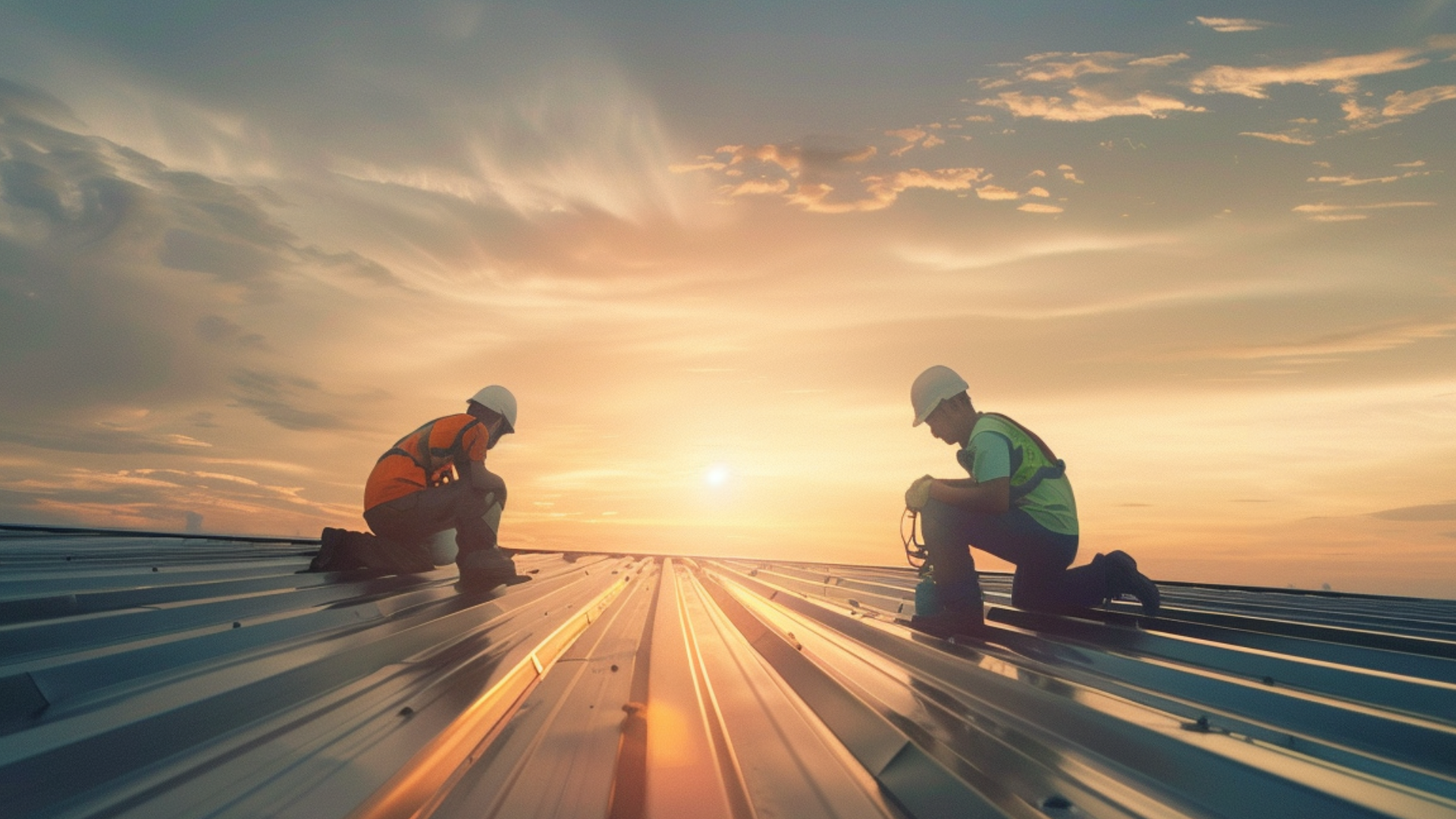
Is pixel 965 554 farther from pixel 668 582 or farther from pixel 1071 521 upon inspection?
pixel 668 582

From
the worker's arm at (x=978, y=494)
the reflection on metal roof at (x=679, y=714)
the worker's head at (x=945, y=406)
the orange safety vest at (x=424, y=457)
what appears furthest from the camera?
the orange safety vest at (x=424, y=457)

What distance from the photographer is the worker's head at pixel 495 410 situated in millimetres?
7047

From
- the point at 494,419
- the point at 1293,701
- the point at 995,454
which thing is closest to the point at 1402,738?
the point at 1293,701

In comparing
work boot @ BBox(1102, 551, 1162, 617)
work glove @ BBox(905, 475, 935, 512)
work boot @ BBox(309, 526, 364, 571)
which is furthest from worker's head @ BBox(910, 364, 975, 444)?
work boot @ BBox(309, 526, 364, 571)

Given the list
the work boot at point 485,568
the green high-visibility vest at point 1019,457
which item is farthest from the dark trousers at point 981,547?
the work boot at point 485,568

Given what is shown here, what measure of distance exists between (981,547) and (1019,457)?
23.7 inches

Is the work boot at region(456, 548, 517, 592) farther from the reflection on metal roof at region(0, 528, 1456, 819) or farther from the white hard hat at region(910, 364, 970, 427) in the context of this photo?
the white hard hat at region(910, 364, 970, 427)

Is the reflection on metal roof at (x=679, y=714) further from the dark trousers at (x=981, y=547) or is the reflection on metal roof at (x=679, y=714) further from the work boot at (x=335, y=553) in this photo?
the work boot at (x=335, y=553)

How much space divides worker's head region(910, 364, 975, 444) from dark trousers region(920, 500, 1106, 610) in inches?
21.6

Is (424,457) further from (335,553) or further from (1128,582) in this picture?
(1128,582)

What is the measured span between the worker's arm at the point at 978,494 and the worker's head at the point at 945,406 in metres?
0.46

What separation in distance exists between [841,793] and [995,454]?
2951 mm

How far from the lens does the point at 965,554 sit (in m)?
4.54

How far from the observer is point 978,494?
169 inches
